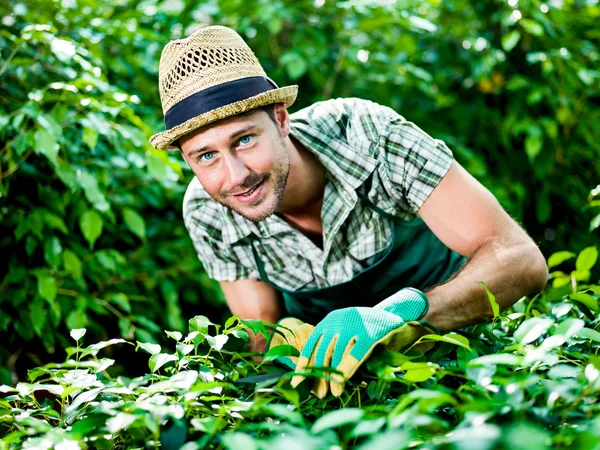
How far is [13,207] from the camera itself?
7.37 feet

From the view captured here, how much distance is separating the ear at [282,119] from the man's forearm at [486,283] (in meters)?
0.59

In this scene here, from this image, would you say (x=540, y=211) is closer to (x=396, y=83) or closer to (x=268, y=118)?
(x=396, y=83)

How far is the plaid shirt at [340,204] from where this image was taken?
176 centimetres

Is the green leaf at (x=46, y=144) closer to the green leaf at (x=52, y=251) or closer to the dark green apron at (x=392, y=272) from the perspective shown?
the green leaf at (x=52, y=251)

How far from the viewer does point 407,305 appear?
1291mm

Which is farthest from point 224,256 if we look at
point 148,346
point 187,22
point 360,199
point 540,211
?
point 540,211

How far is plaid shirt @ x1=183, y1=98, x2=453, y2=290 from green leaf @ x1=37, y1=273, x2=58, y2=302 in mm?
508

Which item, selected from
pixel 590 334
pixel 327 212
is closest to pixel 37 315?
pixel 327 212

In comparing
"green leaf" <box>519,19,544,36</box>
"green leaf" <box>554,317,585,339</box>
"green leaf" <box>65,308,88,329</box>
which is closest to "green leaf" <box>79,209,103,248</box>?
"green leaf" <box>65,308,88,329</box>

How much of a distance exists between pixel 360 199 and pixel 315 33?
1482mm

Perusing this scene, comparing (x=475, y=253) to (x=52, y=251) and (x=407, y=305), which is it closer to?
(x=407, y=305)

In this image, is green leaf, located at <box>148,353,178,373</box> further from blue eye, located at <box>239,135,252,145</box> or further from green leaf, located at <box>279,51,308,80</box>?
green leaf, located at <box>279,51,308,80</box>

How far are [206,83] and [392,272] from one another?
2.59ft

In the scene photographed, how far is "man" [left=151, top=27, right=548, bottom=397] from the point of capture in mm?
1497
